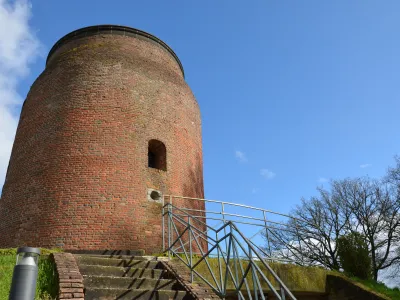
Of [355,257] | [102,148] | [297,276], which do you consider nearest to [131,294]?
[297,276]

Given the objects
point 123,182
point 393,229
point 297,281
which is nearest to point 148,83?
point 123,182

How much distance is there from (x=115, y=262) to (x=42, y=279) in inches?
56.8

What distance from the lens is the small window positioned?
397 inches

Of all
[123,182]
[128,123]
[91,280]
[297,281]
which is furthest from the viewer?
[128,123]

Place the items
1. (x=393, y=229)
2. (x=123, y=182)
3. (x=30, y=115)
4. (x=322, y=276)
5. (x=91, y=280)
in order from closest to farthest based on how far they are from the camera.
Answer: (x=91, y=280), (x=322, y=276), (x=123, y=182), (x=30, y=115), (x=393, y=229)

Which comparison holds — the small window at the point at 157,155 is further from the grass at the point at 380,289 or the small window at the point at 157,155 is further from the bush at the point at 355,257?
the grass at the point at 380,289

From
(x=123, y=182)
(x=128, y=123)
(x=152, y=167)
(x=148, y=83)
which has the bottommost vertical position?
(x=123, y=182)

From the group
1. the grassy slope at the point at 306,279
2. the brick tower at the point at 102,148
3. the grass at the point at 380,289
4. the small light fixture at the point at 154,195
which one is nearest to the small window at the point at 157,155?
the brick tower at the point at 102,148

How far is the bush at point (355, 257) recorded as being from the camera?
9281 millimetres

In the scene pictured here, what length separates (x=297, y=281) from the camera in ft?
25.5

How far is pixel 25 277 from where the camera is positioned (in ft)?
9.74

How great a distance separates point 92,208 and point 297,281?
4.80 meters

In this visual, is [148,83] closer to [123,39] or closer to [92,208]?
[123,39]

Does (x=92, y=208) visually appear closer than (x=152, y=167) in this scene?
Yes
